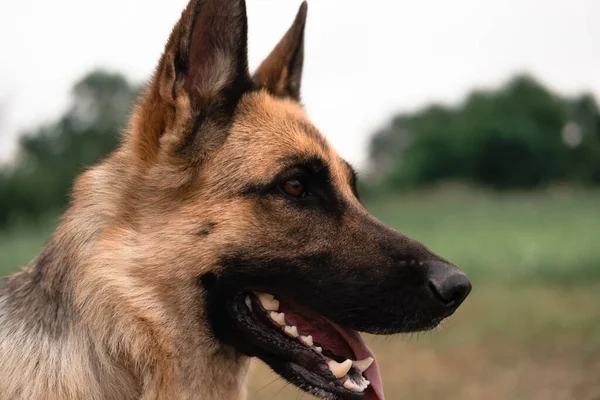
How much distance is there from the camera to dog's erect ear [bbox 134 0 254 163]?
11.6ft

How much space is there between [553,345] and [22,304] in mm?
8527

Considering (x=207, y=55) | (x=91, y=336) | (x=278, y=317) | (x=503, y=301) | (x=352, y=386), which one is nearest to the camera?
(x=91, y=336)

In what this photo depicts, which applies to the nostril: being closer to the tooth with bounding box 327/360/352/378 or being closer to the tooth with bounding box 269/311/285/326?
the tooth with bounding box 327/360/352/378

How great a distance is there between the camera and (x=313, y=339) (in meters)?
3.69

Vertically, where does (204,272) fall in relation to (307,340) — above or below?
above

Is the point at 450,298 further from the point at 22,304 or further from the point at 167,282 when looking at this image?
the point at 22,304

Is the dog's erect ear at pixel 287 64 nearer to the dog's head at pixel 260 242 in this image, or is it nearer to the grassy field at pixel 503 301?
the dog's head at pixel 260 242

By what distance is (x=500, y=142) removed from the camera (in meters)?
33.2

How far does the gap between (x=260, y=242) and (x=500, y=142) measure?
3162 centimetres

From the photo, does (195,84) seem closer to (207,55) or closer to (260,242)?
(207,55)

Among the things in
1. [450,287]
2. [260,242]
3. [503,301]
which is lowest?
[503,301]

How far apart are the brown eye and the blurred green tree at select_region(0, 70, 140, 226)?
14766mm

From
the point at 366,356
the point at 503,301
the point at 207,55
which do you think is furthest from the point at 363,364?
the point at 503,301

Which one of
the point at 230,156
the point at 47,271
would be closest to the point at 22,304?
the point at 47,271
